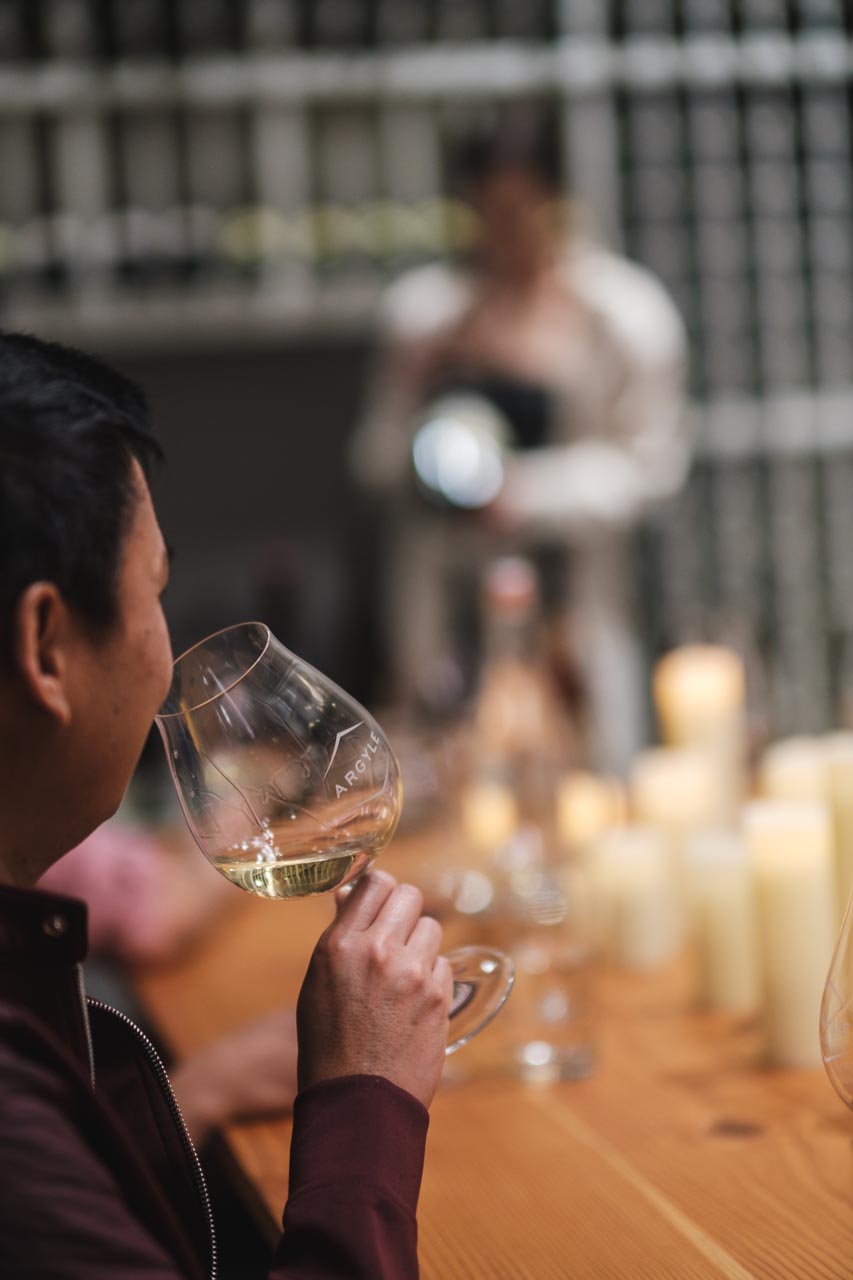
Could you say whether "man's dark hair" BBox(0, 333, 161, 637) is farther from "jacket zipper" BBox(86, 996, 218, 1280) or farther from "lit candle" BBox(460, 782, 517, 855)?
"lit candle" BBox(460, 782, 517, 855)

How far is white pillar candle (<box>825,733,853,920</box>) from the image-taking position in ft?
3.25

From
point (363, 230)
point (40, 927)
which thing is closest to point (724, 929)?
point (40, 927)

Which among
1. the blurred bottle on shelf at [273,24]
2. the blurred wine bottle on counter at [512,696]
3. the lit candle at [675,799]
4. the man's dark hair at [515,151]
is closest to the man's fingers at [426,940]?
the lit candle at [675,799]

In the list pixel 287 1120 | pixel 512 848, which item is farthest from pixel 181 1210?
pixel 512 848

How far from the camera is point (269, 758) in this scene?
0.70 meters

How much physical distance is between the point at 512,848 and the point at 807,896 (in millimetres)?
404

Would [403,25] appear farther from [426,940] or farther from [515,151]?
[426,940]

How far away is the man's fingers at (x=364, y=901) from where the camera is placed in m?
0.67

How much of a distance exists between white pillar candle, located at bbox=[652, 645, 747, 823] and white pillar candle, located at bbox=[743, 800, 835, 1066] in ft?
1.55

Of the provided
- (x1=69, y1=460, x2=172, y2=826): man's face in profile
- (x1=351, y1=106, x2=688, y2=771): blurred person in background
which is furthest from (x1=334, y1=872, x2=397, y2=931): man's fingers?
(x1=351, y1=106, x2=688, y2=771): blurred person in background

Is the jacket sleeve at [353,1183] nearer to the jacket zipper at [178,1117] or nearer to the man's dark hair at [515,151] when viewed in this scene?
the jacket zipper at [178,1117]

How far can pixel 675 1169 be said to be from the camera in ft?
2.58

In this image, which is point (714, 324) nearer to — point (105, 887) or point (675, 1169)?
point (105, 887)

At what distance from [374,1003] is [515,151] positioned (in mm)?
2477
